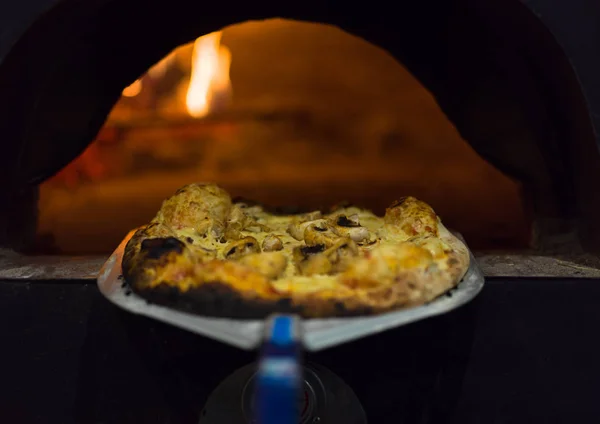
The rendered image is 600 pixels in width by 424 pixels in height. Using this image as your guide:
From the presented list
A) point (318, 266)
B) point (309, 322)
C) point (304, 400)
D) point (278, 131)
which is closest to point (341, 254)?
point (318, 266)

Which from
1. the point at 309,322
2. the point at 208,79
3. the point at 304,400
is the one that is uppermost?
the point at 208,79

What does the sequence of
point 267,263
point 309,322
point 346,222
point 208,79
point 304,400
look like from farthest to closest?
1. point 208,79
2. point 346,222
3. point 304,400
4. point 267,263
5. point 309,322

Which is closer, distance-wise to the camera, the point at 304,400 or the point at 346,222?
the point at 304,400

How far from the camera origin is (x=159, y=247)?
104 centimetres

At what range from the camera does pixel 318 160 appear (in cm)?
228

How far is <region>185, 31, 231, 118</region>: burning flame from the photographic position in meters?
2.16

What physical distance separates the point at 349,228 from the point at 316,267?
0.24 meters

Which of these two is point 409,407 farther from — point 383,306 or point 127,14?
point 127,14

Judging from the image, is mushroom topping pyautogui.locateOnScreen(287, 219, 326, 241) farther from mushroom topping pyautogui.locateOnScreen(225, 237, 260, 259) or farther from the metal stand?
the metal stand

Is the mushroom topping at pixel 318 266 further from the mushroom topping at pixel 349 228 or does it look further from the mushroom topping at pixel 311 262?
the mushroom topping at pixel 349 228

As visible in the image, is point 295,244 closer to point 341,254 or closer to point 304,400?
point 341,254

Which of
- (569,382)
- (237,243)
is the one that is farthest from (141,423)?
(569,382)

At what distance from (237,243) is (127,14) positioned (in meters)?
0.72

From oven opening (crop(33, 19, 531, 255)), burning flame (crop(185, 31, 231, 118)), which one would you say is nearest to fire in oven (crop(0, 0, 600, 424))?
oven opening (crop(33, 19, 531, 255))
